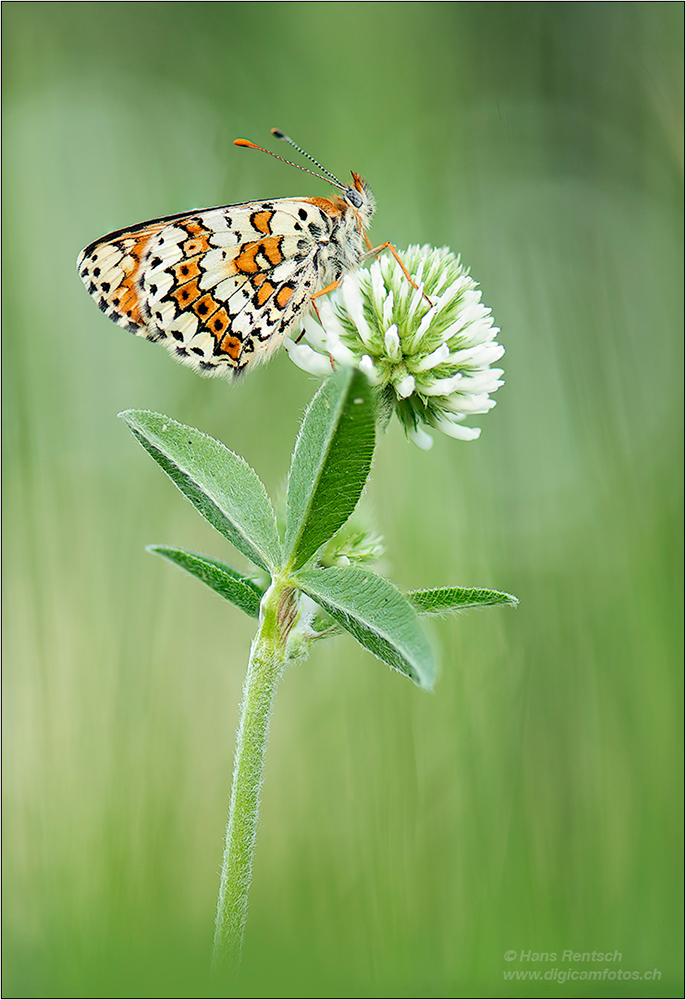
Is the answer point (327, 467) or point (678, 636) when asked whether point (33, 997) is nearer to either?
point (327, 467)

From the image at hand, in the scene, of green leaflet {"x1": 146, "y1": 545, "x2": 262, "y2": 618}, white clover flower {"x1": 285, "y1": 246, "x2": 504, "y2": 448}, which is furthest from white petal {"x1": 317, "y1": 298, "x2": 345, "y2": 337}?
green leaflet {"x1": 146, "y1": 545, "x2": 262, "y2": 618}

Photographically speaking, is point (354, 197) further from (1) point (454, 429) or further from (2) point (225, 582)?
(2) point (225, 582)

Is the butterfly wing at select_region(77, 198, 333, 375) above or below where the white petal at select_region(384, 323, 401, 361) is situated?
above

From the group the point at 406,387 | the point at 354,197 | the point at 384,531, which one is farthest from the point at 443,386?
the point at 384,531

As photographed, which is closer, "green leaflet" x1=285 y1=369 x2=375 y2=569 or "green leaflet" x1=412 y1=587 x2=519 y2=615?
"green leaflet" x1=285 y1=369 x2=375 y2=569

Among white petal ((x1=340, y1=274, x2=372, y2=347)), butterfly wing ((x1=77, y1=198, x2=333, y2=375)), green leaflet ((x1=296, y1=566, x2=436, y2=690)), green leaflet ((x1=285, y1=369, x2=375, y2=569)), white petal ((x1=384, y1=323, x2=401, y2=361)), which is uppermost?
butterfly wing ((x1=77, y1=198, x2=333, y2=375))

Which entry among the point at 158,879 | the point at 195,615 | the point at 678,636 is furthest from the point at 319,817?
the point at 678,636

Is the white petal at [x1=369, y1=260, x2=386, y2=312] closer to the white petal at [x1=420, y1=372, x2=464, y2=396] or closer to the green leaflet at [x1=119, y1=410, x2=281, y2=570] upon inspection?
the white petal at [x1=420, y1=372, x2=464, y2=396]
